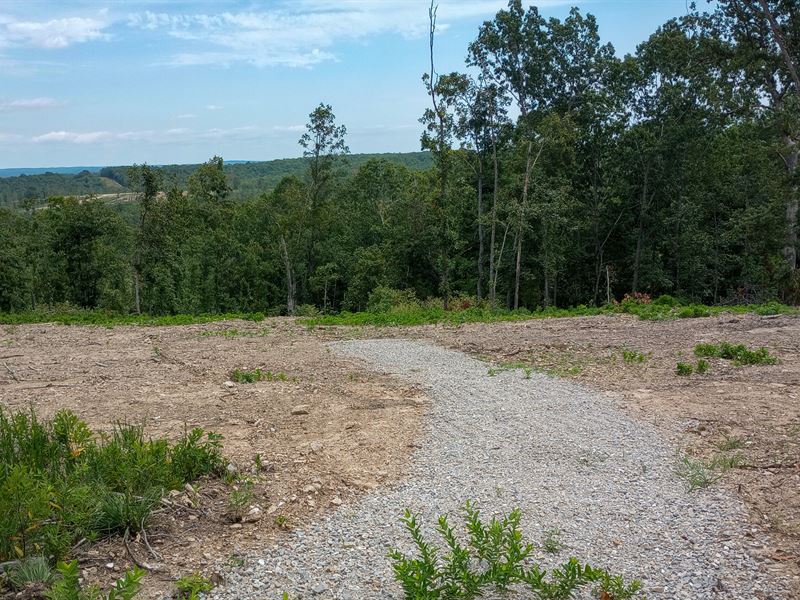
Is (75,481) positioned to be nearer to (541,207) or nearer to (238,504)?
(238,504)

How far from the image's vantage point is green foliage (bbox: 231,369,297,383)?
29.1ft

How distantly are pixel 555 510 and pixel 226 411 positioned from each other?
4.26m

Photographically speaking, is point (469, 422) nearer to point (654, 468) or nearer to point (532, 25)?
point (654, 468)

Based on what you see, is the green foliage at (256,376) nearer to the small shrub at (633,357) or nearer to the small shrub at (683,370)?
the small shrub at (633,357)

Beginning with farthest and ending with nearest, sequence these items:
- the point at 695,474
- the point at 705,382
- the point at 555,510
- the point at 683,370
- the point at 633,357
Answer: the point at 633,357 → the point at 683,370 → the point at 705,382 → the point at 695,474 → the point at 555,510

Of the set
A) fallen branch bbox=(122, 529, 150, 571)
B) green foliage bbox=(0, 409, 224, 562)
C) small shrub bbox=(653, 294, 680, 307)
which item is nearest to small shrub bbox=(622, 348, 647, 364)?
small shrub bbox=(653, 294, 680, 307)

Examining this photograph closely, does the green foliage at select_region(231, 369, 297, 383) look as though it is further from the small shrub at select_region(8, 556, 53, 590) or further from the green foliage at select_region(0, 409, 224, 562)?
the small shrub at select_region(8, 556, 53, 590)

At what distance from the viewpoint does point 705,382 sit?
27.2 ft

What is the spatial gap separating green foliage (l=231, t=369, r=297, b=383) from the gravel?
294 centimetres

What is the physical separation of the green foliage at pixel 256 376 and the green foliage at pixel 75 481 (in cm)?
342

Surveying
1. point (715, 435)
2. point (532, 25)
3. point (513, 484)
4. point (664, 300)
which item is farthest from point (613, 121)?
point (513, 484)

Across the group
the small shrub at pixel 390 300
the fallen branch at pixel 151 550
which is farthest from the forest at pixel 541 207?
the fallen branch at pixel 151 550

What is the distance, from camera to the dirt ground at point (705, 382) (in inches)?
189

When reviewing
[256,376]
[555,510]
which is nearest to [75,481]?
[555,510]
